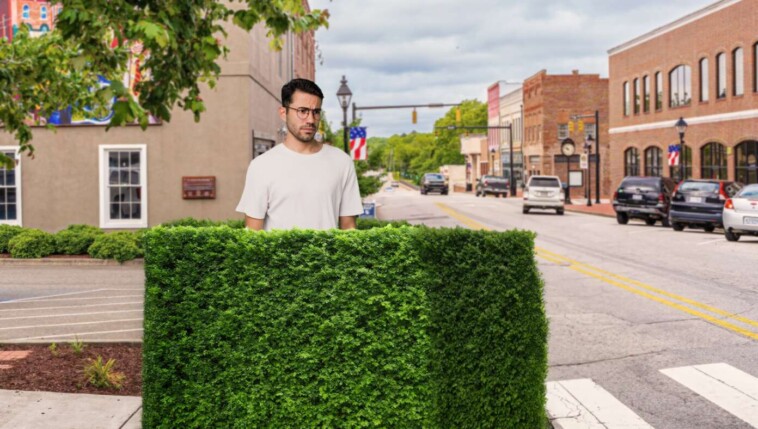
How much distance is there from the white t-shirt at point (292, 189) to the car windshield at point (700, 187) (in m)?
23.9

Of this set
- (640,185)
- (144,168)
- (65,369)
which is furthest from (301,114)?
(640,185)

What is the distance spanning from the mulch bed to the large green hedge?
1.98 meters

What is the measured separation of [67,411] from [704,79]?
4261cm

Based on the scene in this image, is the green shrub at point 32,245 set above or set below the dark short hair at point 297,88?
below

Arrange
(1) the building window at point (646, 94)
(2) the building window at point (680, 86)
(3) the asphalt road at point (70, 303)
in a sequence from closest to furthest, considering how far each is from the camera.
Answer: (3) the asphalt road at point (70, 303), (2) the building window at point (680, 86), (1) the building window at point (646, 94)

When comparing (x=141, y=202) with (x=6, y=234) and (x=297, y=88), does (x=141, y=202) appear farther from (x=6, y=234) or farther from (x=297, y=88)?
(x=297, y=88)

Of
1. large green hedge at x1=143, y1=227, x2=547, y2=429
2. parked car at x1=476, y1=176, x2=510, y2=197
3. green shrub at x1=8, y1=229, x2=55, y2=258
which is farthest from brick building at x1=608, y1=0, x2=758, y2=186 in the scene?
large green hedge at x1=143, y1=227, x2=547, y2=429

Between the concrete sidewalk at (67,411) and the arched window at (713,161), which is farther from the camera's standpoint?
the arched window at (713,161)

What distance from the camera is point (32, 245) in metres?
17.8

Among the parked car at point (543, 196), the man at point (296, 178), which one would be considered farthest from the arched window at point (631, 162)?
the man at point (296, 178)

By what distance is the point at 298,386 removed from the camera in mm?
4840

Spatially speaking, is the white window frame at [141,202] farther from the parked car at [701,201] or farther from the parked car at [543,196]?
the parked car at [543,196]

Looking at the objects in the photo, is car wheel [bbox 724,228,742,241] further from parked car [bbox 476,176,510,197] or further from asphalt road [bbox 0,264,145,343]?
parked car [bbox 476,176,510,197]

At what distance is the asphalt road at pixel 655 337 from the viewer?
6.61 meters
